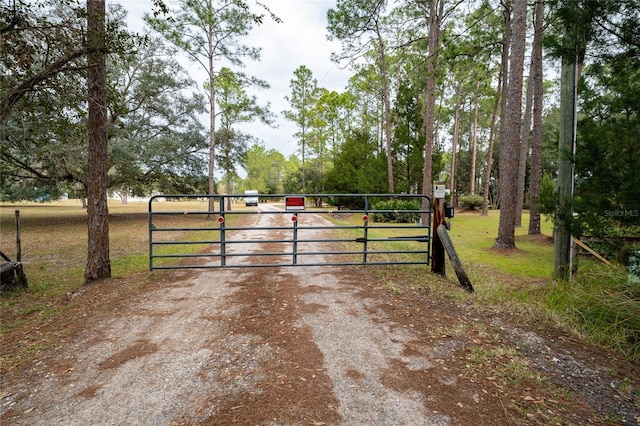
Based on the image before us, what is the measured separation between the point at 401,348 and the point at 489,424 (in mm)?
1054

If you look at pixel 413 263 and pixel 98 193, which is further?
pixel 413 263

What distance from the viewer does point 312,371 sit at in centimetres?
263

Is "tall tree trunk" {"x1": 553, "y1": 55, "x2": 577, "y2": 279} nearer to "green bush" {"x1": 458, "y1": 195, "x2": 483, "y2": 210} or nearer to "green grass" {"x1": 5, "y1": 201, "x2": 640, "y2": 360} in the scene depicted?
"green grass" {"x1": 5, "y1": 201, "x2": 640, "y2": 360}

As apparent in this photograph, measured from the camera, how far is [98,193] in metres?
5.41

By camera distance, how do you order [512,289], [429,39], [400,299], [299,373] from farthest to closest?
[429,39], [512,289], [400,299], [299,373]

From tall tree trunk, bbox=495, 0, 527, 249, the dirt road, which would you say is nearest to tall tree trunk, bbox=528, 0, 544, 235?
tall tree trunk, bbox=495, 0, 527, 249

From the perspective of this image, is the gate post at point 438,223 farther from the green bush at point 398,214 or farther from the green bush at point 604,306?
the green bush at point 398,214

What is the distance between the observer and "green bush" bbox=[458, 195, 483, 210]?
27.5 metres

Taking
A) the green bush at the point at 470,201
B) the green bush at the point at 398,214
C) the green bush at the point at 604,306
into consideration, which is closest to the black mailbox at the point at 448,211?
the green bush at the point at 604,306

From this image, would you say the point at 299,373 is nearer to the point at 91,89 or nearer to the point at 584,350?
the point at 584,350

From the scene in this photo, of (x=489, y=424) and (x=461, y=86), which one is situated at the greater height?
(x=461, y=86)

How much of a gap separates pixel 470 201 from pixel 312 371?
92.8 ft

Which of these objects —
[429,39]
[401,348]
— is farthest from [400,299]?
[429,39]

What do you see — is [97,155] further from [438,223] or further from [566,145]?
[566,145]
